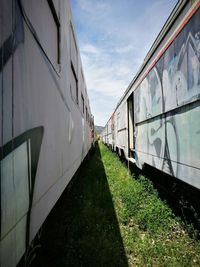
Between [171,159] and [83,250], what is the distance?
1.63 m

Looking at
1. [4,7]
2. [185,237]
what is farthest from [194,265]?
[4,7]

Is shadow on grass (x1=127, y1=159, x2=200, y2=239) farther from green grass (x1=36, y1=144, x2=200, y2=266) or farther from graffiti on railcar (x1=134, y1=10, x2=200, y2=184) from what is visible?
graffiti on railcar (x1=134, y1=10, x2=200, y2=184)

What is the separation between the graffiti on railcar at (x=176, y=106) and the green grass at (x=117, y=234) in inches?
32.9

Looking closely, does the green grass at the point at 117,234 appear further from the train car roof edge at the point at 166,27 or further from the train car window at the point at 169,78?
the train car roof edge at the point at 166,27

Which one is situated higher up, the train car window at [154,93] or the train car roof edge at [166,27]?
the train car roof edge at [166,27]

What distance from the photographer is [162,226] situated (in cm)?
358

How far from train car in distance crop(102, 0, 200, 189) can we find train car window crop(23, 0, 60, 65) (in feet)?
4.79

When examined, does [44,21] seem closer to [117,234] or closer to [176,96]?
[176,96]

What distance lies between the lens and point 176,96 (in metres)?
3.03

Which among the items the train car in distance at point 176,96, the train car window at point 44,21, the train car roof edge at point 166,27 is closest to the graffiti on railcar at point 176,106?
the train car in distance at point 176,96

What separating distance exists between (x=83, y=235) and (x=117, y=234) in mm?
474

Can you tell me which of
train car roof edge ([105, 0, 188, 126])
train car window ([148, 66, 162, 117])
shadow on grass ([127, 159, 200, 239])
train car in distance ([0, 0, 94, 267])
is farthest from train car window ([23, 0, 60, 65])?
shadow on grass ([127, 159, 200, 239])

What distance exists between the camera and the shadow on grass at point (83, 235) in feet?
9.05

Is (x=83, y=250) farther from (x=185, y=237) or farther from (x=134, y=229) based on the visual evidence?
(x=185, y=237)
